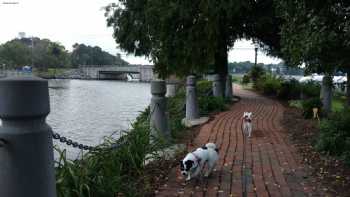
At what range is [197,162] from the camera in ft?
18.8

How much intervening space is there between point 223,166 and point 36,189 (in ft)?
16.1

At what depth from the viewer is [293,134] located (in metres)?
10.5

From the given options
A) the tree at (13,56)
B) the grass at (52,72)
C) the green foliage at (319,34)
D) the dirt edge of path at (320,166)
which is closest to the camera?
the dirt edge of path at (320,166)

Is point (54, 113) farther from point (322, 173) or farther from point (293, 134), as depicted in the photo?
point (322, 173)

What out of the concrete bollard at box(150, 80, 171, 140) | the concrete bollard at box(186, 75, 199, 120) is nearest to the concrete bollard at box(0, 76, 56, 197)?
the concrete bollard at box(150, 80, 171, 140)

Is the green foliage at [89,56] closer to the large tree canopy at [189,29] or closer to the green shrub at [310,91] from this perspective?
the green shrub at [310,91]

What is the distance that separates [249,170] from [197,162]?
50.9 inches

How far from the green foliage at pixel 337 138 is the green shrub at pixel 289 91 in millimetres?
14053

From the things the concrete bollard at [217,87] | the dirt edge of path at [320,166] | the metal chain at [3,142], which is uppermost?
the metal chain at [3,142]

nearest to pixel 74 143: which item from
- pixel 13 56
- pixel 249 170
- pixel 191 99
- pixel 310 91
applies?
pixel 249 170

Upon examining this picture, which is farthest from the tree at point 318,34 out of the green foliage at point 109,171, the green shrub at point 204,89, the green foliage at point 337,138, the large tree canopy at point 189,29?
the green shrub at point 204,89

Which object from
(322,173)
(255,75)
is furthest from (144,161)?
(255,75)

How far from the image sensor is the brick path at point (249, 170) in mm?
5617

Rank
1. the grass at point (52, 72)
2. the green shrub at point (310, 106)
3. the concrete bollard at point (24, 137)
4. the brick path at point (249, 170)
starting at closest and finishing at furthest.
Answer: the concrete bollard at point (24, 137) → the brick path at point (249, 170) → the green shrub at point (310, 106) → the grass at point (52, 72)
